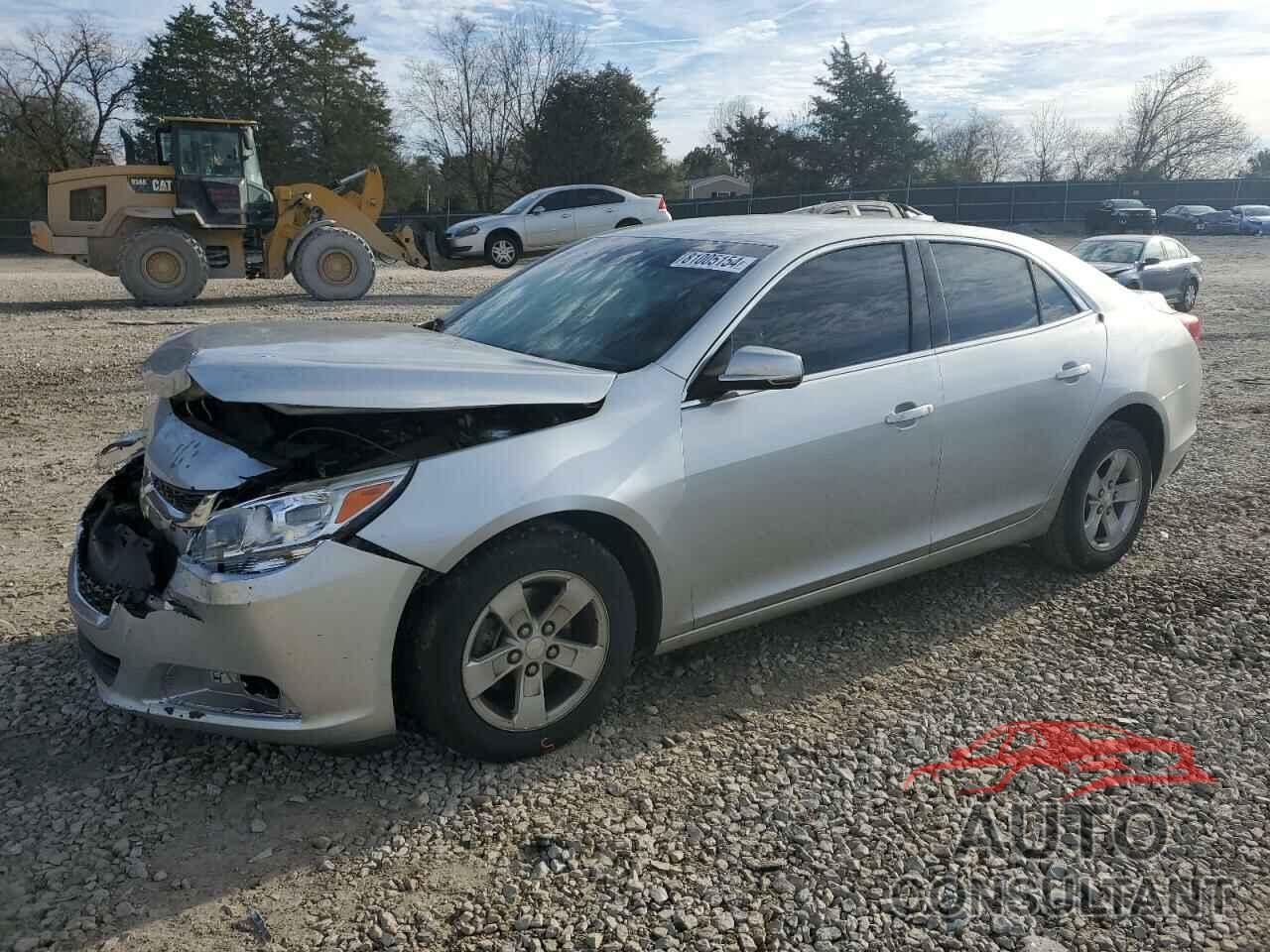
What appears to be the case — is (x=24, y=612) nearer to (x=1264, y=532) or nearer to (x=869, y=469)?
(x=869, y=469)

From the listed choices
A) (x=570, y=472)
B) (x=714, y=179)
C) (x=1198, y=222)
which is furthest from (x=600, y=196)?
(x=714, y=179)

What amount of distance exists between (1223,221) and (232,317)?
1615 inches

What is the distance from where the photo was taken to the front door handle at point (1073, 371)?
4223mm

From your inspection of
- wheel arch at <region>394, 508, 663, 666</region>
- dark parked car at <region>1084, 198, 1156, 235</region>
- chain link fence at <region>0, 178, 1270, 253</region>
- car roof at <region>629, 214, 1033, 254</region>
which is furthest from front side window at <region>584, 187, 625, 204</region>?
dark parked car at <region>1084, 198, 1156, 235</region>

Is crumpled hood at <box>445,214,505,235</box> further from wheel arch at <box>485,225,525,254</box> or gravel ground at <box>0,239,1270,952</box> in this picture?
gravel ground at <box>0,239,1270,952</box>

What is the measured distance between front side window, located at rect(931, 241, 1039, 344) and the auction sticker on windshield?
3.06 feet

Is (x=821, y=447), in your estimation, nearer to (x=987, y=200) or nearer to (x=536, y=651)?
(x=536, y=651)

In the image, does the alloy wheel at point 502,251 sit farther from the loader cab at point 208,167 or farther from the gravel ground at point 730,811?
the gravel ground at point 730,811

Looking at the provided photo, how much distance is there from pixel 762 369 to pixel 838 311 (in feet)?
2.27

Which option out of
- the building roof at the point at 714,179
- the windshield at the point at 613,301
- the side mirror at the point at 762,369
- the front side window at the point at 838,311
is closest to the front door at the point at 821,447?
the front side window at the point at 838,311

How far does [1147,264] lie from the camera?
15516 millimetres

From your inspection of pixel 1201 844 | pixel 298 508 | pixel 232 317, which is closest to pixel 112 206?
pixel 232 317

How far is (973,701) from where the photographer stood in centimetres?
353

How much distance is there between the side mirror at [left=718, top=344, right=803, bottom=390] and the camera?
3164 mm
